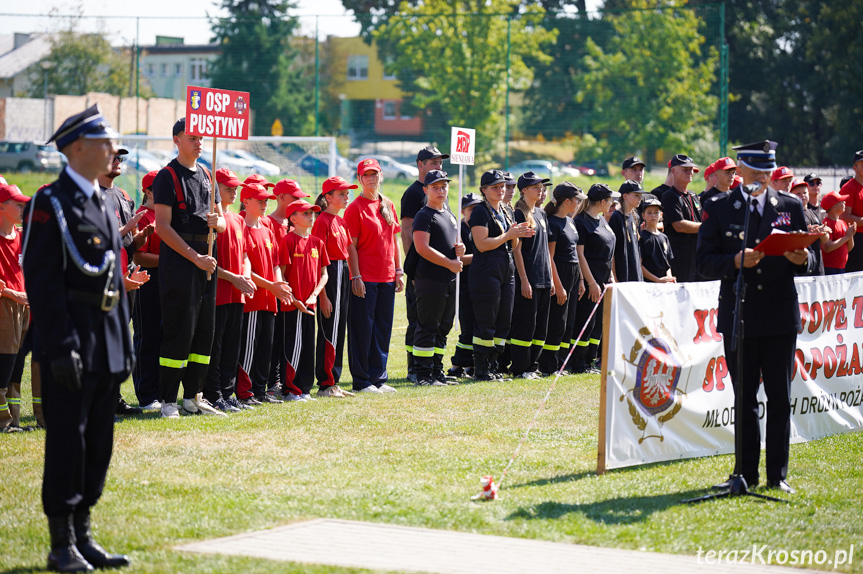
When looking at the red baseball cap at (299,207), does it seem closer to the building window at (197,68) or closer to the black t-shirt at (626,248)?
the black t-shirt at (626,248)

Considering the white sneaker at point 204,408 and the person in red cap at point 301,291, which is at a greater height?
the person in red cap at point 301,291

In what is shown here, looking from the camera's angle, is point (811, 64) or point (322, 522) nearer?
point (322, 522)

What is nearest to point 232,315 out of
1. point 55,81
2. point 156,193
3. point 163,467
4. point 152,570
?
point 156,193

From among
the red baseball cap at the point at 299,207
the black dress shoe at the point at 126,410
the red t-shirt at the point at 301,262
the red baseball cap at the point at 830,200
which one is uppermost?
the red baseball cap at the point at 830,200

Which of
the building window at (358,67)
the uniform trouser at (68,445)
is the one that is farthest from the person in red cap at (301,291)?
the building window at (358,67)

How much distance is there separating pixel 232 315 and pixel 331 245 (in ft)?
4.81

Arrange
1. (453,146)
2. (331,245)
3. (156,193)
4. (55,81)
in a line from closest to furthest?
(156,193) → (331,245) → (453,146) → (55,81)

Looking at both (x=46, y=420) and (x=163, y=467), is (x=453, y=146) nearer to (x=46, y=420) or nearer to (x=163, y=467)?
(x=163, y=467)

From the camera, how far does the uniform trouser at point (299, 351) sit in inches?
403

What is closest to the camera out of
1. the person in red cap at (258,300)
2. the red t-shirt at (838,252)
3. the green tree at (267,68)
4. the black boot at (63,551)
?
the black boot at (63,551)

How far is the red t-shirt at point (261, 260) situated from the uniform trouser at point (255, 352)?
0.10 m

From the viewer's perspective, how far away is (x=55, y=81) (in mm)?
54281

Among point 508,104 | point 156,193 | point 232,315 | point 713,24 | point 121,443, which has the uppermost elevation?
point 713,24

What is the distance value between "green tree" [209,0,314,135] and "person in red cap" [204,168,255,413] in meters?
23.7
